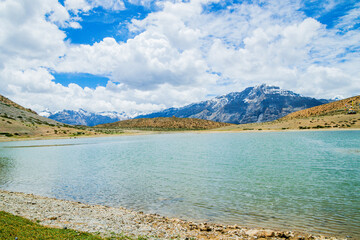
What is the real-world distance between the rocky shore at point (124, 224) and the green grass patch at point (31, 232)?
2.42ft

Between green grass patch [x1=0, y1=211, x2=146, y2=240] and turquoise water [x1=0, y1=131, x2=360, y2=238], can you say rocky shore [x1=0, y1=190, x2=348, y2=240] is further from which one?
turquoise water [x1=0, y1=131, x2=360, y2=238]

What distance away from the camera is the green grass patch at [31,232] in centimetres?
997

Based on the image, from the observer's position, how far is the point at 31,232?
1050 centimetres

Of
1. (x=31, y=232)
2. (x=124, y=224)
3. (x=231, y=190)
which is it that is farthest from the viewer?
(x=231, y=190)

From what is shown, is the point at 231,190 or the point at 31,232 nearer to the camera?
the point at 31,232

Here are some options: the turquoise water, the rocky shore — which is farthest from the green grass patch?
the turquoise water

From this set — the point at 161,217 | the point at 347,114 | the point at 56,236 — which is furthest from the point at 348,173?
the point at 347,114

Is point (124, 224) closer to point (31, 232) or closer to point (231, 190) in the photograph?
point (31, 232)

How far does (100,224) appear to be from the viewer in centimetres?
1288

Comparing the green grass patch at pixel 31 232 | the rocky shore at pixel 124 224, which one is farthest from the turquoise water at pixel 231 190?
the green grass patch at pixel 31 232

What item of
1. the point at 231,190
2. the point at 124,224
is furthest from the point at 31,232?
the point at 231,190

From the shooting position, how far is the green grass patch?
9.97 meters

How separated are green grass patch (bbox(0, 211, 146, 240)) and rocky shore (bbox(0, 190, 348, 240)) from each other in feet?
2.42

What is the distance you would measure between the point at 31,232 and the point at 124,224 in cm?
457
